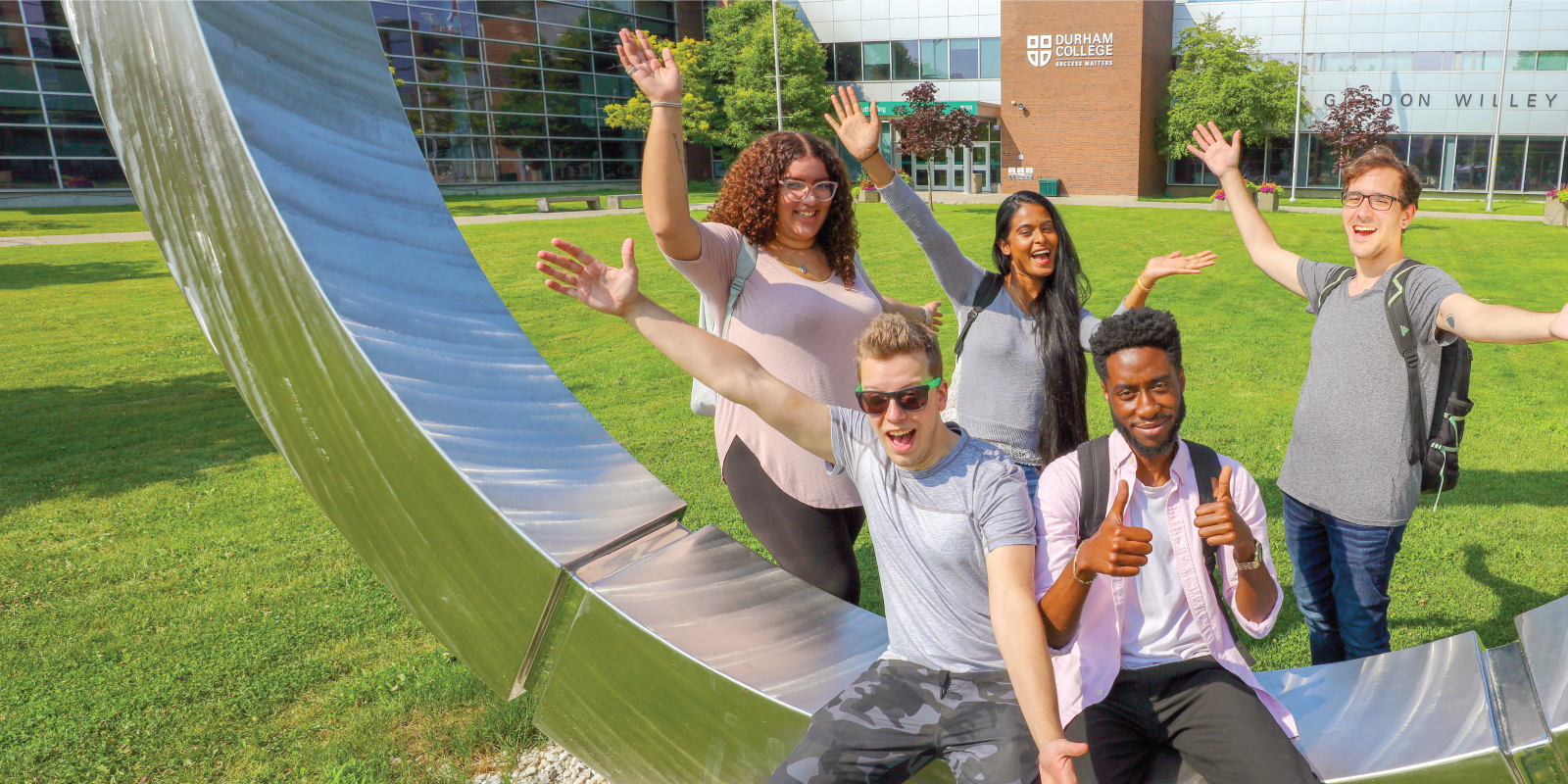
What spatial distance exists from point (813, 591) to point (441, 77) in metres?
36.5

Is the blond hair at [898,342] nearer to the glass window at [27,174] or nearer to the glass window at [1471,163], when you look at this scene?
the glass window at [27,174]

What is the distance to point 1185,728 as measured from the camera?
217 cm

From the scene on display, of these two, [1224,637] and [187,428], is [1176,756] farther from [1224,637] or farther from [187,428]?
[187,428]

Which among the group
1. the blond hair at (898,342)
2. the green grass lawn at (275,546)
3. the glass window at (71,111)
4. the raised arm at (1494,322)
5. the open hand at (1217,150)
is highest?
the glass window at (71,111)

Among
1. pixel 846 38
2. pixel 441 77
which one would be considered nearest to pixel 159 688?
pixel 441 77

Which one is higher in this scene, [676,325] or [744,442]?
[676,325]

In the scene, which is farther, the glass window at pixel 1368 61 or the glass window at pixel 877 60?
the glass window at pixel 877 60

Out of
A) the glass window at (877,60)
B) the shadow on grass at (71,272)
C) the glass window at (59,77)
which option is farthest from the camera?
the glass window at (877,60)

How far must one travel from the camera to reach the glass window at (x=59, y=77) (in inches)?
1136

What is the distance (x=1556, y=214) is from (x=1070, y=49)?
19.9 meters

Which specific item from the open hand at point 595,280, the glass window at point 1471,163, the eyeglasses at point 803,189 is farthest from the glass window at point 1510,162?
the open hand at point 595,280

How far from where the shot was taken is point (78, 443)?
7.57 metres

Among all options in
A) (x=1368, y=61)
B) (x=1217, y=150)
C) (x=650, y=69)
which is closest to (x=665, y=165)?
(x=650, y=69)

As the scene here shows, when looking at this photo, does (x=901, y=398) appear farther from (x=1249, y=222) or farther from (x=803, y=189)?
(x=1249, y=222)
